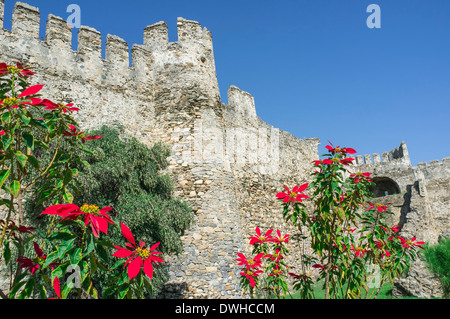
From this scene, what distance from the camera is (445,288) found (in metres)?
10.1

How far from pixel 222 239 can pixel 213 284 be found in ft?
3.55

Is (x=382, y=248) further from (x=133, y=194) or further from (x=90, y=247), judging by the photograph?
(x=133, y=194)

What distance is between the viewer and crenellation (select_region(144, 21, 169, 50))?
9.92m

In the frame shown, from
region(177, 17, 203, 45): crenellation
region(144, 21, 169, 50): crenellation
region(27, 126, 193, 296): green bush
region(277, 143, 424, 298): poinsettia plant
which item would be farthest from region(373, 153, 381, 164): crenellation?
region(277, 143, 424, 298): poinsettia plant

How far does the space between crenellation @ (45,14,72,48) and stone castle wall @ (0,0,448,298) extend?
0.08 feet

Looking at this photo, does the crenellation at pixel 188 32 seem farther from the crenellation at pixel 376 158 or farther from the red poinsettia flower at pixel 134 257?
the crenellation at pixel 376 158

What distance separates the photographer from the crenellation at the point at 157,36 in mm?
9922

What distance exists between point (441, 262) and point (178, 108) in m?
→ 9.72

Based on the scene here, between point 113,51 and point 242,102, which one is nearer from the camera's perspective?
point 113,51

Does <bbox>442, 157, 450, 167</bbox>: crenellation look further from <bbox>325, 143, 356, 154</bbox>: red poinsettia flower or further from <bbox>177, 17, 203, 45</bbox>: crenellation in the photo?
<bbox>325, 143, 356, 154</bbox>: red poinsettia flower

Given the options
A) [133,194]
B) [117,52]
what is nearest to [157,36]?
[117,52]

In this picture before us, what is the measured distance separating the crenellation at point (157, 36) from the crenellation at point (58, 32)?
89.7 inches

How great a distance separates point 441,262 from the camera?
10.7m
